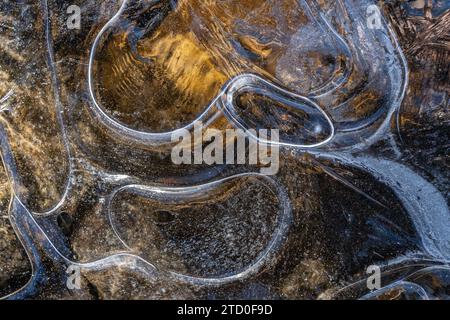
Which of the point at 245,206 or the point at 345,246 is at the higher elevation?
the point at 245,206

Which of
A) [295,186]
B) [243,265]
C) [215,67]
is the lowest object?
[243,265]

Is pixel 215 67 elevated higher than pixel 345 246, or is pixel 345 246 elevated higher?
pixel 215 67
